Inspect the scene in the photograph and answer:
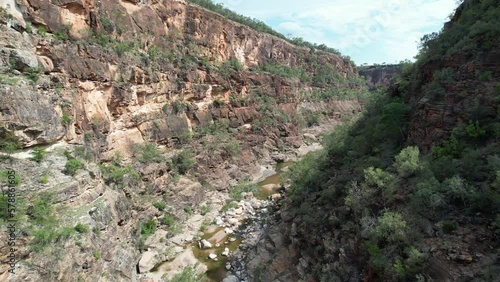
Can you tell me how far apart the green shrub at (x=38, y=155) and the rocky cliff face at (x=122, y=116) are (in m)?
0.27

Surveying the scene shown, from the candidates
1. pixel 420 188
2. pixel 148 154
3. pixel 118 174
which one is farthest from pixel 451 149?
pixel 148 154

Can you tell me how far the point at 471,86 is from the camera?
1158 centimetres

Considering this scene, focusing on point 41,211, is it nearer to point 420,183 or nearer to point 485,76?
point 420,183

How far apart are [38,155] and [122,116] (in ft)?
36.9

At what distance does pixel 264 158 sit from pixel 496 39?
3153cm

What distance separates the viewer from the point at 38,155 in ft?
48.7

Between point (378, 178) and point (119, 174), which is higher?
point (378, 178)

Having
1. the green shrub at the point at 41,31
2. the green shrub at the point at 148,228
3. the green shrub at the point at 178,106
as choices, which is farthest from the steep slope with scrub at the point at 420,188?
the green shrub at the point at 41,31

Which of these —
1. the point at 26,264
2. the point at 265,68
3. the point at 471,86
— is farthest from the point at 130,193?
the point at 265,68

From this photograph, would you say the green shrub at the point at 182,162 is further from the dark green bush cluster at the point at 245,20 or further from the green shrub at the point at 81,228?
the dark green bush cluster at the point at 245,20

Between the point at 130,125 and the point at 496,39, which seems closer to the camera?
the point at 496,39

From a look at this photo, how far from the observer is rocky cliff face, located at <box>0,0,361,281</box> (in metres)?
14.3

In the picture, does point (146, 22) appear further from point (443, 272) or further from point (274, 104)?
point (443, 272)

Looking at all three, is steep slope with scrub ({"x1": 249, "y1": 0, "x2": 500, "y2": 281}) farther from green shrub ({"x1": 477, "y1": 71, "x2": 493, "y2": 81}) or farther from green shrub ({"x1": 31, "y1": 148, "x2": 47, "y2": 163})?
green shrub ({"x1": 31, "y1": 148, "x2": 47, "y2": 163})
